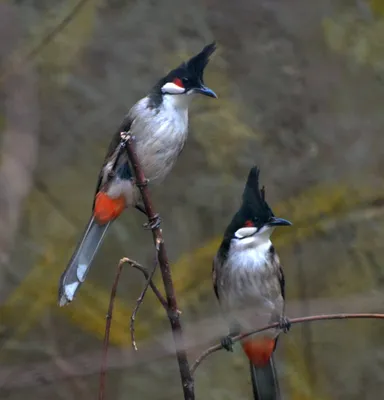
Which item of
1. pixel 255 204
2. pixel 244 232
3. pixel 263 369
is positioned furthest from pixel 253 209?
pixel 263 369

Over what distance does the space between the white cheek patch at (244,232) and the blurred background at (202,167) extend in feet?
3.21

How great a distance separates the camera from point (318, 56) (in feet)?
14.8

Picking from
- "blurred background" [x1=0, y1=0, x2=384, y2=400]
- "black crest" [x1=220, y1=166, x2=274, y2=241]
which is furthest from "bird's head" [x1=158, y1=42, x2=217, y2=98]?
"blurred background" [x1=0, y1=0, x2=384, y2=400]

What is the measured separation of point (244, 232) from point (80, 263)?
0.72 meters

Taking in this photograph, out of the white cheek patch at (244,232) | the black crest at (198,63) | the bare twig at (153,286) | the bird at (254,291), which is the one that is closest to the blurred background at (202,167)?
the bird at (254,291)

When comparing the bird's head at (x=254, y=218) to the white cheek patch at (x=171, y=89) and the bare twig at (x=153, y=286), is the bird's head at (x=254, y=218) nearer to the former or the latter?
the white cheek patch at (x=171, y=89)

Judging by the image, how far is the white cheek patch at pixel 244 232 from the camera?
10.3 ft

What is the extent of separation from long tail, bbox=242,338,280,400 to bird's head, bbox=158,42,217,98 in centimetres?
91

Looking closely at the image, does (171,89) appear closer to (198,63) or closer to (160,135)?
(160,135)

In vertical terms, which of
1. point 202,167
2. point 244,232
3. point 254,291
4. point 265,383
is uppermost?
point 202,167

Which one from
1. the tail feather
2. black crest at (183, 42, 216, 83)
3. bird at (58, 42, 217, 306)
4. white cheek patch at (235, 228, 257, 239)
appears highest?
black crest at (183, 42, 216, 83)

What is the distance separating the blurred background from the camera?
13.9 ft

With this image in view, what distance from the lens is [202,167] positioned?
14.5 feet

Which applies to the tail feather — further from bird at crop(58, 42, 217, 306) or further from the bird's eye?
bird at crop(58, 42, 217, 306)
